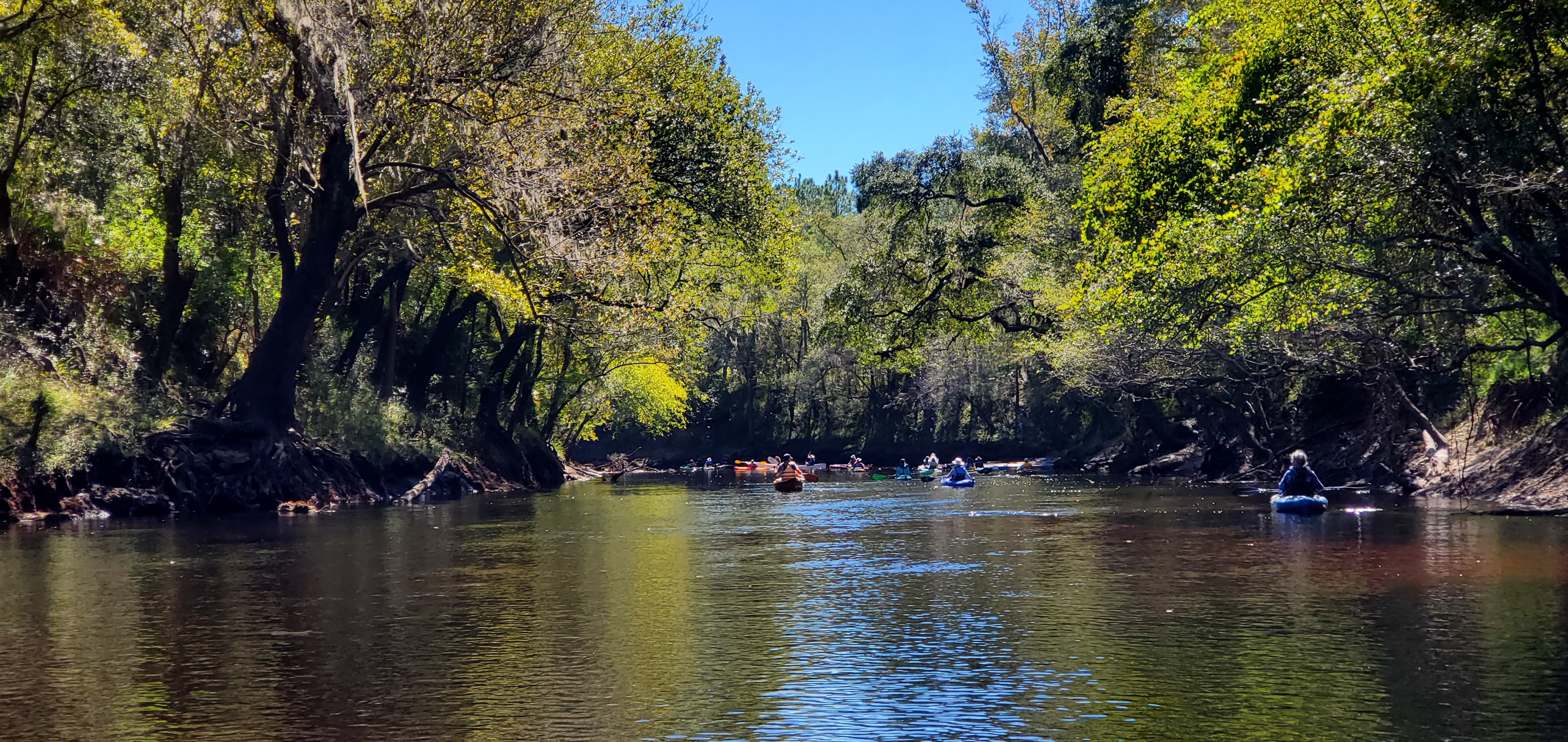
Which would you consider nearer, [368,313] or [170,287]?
[170,287]

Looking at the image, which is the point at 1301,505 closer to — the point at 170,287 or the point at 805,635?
the point at 805,635

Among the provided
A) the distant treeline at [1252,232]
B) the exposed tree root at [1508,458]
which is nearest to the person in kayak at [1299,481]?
the distant treeline at [1252,232]

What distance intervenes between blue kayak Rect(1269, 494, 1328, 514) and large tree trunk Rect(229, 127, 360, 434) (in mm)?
24752

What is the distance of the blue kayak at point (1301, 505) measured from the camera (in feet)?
104

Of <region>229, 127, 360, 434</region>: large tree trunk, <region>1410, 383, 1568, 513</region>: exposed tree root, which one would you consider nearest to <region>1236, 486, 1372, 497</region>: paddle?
<region>1410, 383, 1568, 513</region>: exposed tree root

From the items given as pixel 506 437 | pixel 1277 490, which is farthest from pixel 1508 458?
pixel 506 437

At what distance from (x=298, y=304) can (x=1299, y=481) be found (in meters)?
26.9

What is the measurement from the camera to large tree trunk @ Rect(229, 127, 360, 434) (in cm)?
3566

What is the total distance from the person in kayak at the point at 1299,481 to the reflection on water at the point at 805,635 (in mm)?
3846

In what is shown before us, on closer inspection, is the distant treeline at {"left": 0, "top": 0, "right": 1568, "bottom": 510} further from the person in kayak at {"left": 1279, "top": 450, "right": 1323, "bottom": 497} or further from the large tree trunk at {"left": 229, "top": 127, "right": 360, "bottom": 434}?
the person in kayak at {"left": 1279, "top": 450, "right": 1323, "bottom": 497}

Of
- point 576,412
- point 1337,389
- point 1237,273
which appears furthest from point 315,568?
point 576,412

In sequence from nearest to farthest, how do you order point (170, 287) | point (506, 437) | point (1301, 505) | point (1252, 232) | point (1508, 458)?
point (1252, 232) < point (1301, 505) < point (1508, 458) < point (170, 287) < point (506, 437)

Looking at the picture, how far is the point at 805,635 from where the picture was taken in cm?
1543

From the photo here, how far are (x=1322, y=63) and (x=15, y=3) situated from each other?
3056 centimetres
